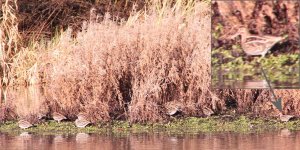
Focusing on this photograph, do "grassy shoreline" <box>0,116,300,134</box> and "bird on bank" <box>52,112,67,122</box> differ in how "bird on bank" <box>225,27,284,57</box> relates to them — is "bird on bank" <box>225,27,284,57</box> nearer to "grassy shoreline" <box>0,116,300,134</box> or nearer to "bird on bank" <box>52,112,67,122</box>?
"grassy shoreline" <box>0,116,300,134</box>

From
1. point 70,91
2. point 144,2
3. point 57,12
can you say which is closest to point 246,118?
point 70,91

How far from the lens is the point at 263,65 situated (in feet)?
34.5

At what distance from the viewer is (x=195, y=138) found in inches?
432

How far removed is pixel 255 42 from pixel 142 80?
2493mm

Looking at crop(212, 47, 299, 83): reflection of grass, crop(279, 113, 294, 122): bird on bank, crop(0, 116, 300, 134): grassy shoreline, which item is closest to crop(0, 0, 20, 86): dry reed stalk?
crop(0, 116, 300, 134): grassy shoreline

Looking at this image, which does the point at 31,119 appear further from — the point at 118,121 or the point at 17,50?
the point at 17,50

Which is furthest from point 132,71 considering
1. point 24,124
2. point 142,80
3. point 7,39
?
point 7,39

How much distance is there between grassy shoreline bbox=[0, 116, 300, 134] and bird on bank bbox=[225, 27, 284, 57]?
58.9 inches

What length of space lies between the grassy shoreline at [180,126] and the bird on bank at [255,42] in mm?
1495

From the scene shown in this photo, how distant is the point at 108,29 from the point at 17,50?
224 centimetres

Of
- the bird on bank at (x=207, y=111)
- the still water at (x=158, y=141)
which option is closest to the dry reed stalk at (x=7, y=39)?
the still water at (x=158, y=141)

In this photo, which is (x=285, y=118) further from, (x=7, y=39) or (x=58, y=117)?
(x=7, y=39)

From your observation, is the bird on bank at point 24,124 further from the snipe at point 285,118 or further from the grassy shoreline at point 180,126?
the snipe at point 285,118

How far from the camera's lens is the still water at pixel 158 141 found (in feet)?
33.5
